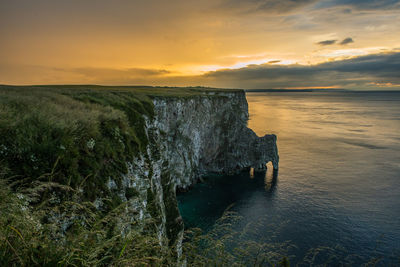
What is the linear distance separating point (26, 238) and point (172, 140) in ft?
136

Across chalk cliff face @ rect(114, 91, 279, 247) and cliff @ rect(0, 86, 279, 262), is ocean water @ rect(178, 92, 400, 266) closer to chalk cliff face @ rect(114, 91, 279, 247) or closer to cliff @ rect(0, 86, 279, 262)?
chalk cliff face @ rect(114, 91, 279, 247)

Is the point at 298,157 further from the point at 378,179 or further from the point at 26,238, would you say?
the point at 26,238

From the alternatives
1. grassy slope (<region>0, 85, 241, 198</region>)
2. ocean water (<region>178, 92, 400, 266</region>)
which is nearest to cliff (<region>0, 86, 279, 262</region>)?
grassy slope (<region>0, 85, 241, 198</region>)

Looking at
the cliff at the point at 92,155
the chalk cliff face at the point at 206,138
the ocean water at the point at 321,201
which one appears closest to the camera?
the cliff at the point at 92,155

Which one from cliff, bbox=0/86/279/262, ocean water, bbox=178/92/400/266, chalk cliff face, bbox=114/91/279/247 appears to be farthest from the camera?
chalk cliff face, bbox=114/91/279/247

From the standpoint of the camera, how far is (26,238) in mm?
3453

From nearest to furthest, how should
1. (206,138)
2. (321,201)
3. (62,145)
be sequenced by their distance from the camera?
(62,145), (321,201), (206,138)

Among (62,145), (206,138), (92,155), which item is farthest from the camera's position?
(206,138)

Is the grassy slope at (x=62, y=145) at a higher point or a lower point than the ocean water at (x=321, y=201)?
higher

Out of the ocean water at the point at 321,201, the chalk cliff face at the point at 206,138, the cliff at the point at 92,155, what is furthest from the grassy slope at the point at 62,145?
the ocean water at the point at 321,201

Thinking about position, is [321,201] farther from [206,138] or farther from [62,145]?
[62,145]

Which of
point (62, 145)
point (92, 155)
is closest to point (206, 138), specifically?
point (92, 155)

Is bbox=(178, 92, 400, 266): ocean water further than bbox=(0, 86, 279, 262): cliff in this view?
Yes

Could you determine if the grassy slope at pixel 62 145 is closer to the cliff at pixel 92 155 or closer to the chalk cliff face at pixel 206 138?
the cliff at pixel 92 155
